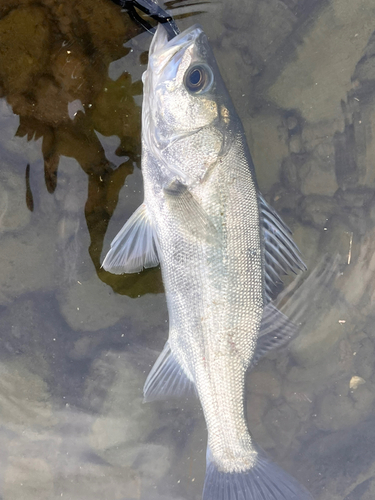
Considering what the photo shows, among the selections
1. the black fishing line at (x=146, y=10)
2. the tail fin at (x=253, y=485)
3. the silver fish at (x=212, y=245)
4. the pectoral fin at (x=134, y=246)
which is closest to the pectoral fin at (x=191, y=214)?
the silver fish at (x=212, y=245)

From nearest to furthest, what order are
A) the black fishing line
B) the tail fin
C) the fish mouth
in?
1. the fish mouth
2. the tail fin
3. the black fishing line

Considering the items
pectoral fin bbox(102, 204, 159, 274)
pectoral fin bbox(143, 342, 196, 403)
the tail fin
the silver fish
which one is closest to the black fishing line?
the silver fish

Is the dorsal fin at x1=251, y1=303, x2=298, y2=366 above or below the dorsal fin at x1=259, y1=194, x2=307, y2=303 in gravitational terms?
below

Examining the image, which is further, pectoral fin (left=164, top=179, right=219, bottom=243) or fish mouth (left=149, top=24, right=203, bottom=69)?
pectoral fin (left=164, top=179, right=219, bottom=243)

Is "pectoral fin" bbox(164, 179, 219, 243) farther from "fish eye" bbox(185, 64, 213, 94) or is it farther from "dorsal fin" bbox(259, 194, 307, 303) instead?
"fish eye" bbox(185, 64, 213, 94)

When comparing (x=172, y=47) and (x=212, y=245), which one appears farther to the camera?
(x=212, y=245)

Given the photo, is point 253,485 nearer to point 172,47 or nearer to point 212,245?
point 212,245

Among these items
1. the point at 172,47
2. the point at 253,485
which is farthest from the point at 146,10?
the point at 253,485
